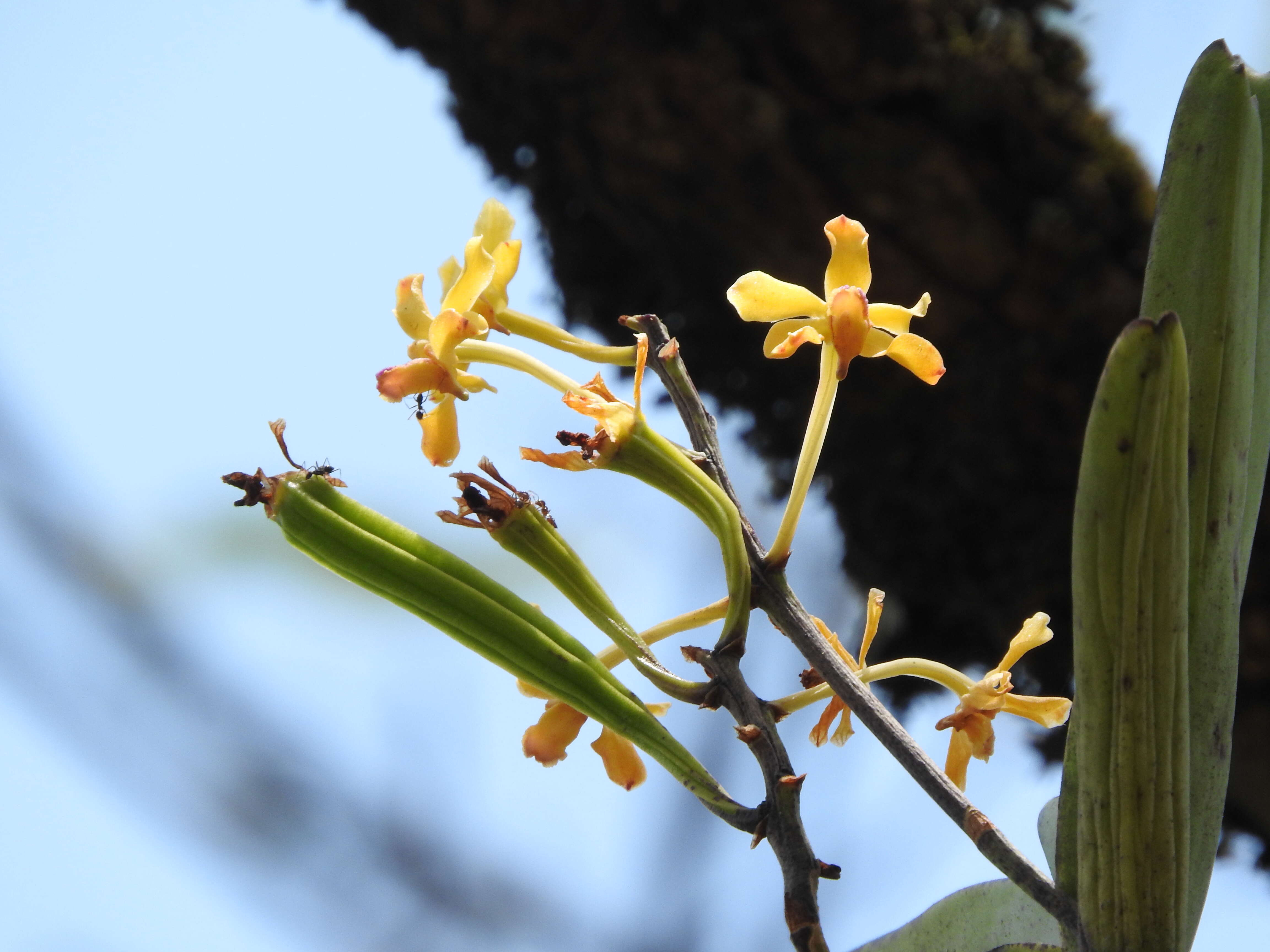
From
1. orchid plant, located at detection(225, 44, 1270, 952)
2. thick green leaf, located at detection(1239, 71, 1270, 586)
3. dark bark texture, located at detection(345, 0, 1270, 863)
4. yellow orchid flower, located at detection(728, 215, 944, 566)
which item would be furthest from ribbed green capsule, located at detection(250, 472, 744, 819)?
dark bark texture, located at detection(345, 0, 1270, 863)

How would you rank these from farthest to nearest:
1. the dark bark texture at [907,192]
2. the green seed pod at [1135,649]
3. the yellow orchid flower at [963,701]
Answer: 1. the dark bark texture at [907,192]
2. the yellow orchid flower at [963,701]
3. the green seed pod at [1135,649]

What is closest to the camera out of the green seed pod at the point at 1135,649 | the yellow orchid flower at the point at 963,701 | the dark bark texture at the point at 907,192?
the green seed pod at the point at 1135,649

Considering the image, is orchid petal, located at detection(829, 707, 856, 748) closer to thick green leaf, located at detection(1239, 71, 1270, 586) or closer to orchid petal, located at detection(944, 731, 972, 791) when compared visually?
orchid petal, located at detection(944, 731, 972, 791)

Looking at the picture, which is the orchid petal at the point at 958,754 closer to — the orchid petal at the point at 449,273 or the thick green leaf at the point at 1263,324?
the thick green leaf at the point at 1263,324

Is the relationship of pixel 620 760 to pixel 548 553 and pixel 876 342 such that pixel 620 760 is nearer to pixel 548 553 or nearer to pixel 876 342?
pixel 548 553

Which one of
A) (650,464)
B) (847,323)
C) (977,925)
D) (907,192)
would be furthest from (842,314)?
(907,192)

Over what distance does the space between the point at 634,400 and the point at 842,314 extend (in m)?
0.10

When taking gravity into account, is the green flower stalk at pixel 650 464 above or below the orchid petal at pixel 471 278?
below

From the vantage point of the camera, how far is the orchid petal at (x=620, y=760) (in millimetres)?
362

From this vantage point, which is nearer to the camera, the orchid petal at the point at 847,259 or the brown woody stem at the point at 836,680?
the brown woody stem at the point at 836,680

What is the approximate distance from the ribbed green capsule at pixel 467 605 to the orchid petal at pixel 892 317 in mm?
184

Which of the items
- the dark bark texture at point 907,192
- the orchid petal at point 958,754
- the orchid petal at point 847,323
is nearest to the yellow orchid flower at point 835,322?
the orchid petal at point 847,323

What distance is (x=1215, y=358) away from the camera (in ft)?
1.01

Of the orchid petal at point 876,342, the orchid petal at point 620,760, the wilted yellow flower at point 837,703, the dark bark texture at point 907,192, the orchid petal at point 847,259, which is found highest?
the dark bark texture at point 907,192
